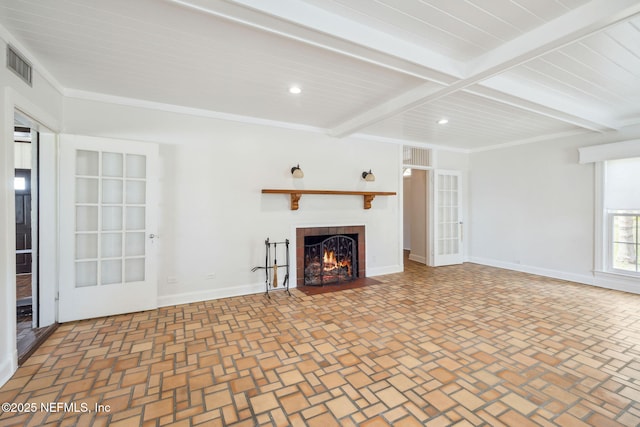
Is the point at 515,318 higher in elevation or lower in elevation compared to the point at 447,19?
lower

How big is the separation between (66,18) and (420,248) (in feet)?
22.2

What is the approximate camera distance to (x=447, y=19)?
2.04 m

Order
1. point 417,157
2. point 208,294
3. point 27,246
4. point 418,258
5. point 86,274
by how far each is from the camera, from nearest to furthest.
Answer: point 86,274 < point 208,294 < point 27,246 < point 417,157 < point 418,258

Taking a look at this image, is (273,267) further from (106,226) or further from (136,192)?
(106,226)

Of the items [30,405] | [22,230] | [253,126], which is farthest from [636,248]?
[22,230]

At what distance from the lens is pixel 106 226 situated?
11.1 ft

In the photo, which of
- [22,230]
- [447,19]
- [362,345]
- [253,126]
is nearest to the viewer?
[447,19]

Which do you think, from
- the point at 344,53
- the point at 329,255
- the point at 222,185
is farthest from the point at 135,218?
the point at 344,53

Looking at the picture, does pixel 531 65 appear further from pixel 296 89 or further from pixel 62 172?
pixel 62 172

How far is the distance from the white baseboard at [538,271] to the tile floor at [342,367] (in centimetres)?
125

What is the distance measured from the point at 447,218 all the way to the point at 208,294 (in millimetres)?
5037

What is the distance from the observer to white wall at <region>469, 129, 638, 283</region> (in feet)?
15.9

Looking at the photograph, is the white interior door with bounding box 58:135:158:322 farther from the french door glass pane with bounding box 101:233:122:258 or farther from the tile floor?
the tile floor

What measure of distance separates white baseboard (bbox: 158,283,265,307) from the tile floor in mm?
150
